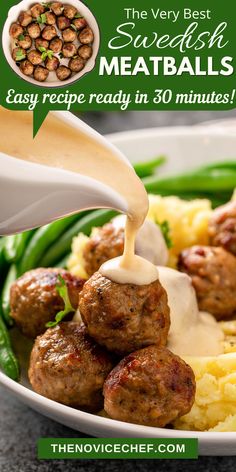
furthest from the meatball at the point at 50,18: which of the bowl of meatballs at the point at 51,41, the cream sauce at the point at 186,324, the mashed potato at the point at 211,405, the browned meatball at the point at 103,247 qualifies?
the mashed potato at the point at 211,405

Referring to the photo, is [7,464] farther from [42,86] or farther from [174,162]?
[174,162]

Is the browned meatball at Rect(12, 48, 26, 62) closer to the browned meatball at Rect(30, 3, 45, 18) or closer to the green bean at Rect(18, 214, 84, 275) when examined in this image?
the browned meatball at Rect(30, 3, 45, 18)

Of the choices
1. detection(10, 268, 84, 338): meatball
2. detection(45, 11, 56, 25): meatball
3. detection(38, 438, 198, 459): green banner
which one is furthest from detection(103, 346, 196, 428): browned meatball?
detection(45, 11, 56, 25): meatball

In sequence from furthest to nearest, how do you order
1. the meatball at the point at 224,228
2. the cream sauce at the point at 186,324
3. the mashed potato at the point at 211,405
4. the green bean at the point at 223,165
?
the green bean at the point at 223,165
the meatball at the point at 224,228
the cream sauce at the point at 186,324
the mashed potato at the point at 211,405

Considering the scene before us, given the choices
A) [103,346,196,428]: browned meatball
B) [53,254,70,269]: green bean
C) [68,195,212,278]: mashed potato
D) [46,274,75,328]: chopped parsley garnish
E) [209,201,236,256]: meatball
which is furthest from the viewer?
[53,254,70,269]: green bean

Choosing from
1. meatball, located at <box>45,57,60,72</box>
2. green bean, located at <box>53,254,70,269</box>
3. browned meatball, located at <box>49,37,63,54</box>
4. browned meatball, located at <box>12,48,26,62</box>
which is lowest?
green bean, located at <box>53,254,70,269</box>

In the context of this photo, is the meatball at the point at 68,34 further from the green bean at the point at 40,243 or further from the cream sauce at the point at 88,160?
the green bean at the point at 40,243
